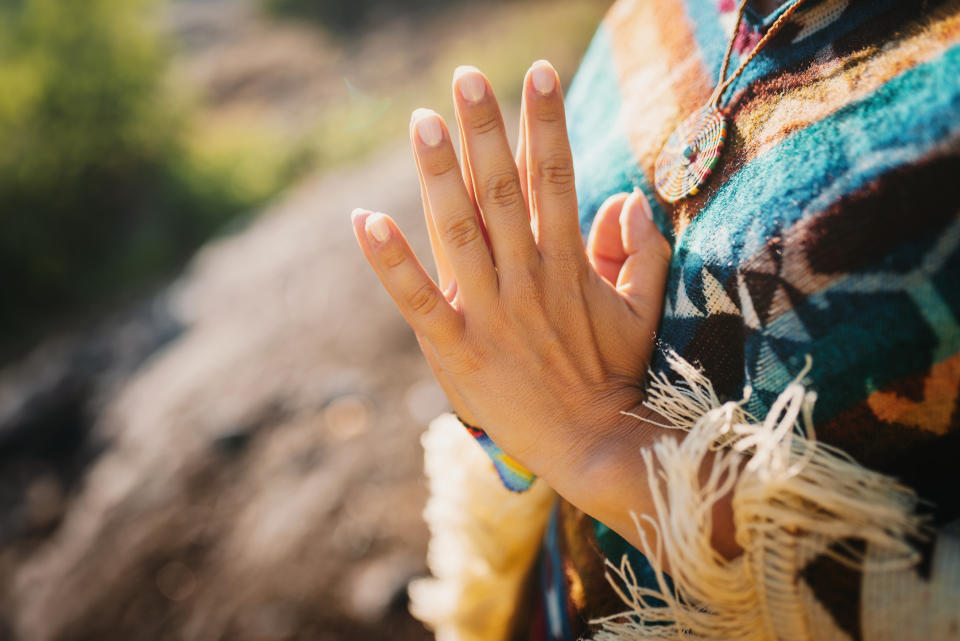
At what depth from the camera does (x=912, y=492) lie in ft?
1.58

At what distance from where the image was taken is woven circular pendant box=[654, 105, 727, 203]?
0.64m

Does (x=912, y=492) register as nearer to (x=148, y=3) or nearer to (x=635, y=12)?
(x=635, y=12)

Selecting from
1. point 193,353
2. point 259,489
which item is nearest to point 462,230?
point 259,489

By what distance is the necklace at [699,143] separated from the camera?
631mm

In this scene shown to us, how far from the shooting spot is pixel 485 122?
66 cm

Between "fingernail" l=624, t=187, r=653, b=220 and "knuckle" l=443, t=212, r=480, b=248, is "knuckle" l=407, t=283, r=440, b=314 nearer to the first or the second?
"knuckle" l=443, t=212, r=480, b=248

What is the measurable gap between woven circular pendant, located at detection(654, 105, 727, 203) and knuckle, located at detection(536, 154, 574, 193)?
139mm

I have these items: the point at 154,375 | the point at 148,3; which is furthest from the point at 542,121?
the point at 148,3

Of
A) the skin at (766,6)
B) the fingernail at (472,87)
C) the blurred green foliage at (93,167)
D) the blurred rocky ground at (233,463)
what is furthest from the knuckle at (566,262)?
the blurred green foliage at (93,167)

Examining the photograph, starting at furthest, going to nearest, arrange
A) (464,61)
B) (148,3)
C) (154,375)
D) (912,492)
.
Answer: (464,61)
(148,3)
(154,375)
(912,492)

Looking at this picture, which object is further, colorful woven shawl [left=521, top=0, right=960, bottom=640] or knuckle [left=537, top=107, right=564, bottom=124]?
knuckle [left=537, top=107, right=564, bottom=124]

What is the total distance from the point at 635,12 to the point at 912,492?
77cm

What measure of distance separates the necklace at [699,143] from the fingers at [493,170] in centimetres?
20

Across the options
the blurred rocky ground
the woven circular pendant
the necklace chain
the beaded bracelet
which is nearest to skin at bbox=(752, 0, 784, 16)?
the necklace chain
